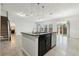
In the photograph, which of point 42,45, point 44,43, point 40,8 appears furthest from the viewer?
point 44,43

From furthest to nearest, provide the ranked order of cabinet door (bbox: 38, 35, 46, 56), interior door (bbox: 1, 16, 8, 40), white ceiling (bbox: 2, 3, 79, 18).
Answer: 1. cabinet door (bbox: 38, 35, 46, 56)
2. interior door (bbox: 1, 16, 8, 40)
3. white ceiling (bbox: 2, 3, 79, 18)

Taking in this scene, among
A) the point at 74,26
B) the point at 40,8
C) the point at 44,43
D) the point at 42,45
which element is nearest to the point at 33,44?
the point at 42,45

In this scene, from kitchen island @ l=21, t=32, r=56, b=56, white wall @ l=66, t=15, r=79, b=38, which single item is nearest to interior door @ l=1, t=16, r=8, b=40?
kitchen island @ l=21, t=32, r=56, b=56

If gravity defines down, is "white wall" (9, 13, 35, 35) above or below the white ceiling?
below

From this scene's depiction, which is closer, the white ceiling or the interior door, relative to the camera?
the white ceiling

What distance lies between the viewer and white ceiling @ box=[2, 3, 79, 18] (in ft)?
6.30

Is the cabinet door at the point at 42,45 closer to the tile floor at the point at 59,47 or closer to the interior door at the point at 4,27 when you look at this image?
the tile floor at the point at 59,47

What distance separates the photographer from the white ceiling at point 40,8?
192 cm

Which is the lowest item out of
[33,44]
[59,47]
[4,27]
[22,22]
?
[59,47]

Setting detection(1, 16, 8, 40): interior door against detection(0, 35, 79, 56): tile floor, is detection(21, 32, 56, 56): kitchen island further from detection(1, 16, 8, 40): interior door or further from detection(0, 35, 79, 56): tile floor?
detection(1, 16, 8, 40): interior door

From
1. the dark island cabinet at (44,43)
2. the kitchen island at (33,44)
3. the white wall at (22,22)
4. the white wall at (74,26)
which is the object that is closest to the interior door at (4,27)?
the white wall at (22,22)

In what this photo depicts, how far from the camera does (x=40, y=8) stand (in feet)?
6.58

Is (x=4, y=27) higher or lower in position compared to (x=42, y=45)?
higher

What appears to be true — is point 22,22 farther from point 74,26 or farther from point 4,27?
point 74,26
